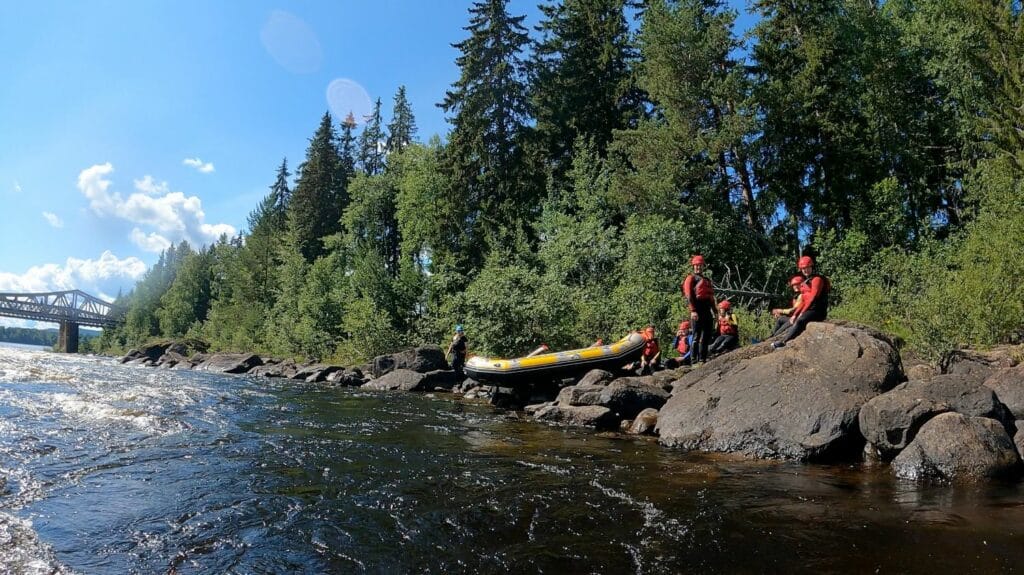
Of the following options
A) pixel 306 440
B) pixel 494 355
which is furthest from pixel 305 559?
pixel 494 355

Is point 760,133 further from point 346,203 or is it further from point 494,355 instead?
point 346,203

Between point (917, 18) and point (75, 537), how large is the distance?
2825 cm

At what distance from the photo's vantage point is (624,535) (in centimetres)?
437

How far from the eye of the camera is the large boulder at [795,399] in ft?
24.1

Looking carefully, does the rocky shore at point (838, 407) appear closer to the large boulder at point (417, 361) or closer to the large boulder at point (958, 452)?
the large boulder at point (958, 452)

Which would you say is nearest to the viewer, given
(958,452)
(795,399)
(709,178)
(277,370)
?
(958,452)

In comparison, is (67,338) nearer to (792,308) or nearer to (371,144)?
(371,144)

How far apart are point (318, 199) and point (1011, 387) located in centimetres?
4401

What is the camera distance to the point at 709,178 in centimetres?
2364

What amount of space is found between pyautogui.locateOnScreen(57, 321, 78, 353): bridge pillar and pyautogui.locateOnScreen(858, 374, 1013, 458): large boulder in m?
92.8

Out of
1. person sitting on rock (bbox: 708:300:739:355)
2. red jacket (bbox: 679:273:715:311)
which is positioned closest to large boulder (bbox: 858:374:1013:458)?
red jacket (bbox: 679:273:715:311)

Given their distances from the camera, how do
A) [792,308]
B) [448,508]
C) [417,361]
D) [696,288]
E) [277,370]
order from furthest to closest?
[277,370] → [417,361] → [696,288] → [792,308] → [448,508]

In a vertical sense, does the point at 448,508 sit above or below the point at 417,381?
above

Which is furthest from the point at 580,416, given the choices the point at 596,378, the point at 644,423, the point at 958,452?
the point at 958,452
